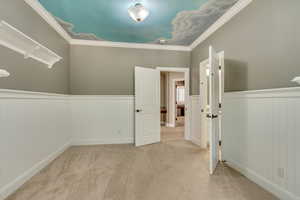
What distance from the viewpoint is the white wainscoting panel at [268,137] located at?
1757 millimetres

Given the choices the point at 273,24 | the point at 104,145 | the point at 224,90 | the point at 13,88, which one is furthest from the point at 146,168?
the point at 273,24

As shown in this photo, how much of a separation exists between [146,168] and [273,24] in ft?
9.11

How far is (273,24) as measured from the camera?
201 cm

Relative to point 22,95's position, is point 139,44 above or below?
above

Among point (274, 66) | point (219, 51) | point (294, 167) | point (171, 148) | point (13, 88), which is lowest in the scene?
point (171, 148)

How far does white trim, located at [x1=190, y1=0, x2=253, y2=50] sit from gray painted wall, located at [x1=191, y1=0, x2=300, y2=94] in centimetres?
7

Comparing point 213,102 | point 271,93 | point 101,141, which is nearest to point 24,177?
point 101,141

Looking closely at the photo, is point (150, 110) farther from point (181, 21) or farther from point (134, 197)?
point (134, 197)

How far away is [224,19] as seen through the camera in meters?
2.91

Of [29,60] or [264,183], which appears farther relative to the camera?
[29,60]

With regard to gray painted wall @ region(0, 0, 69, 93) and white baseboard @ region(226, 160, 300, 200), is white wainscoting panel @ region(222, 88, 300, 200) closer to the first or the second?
white baseboard @ region(226, 160, 300, 200)

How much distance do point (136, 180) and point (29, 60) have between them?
7.91 ft

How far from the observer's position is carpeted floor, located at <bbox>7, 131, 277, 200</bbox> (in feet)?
6.43

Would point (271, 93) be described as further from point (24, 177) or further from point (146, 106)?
point (24, 177)
